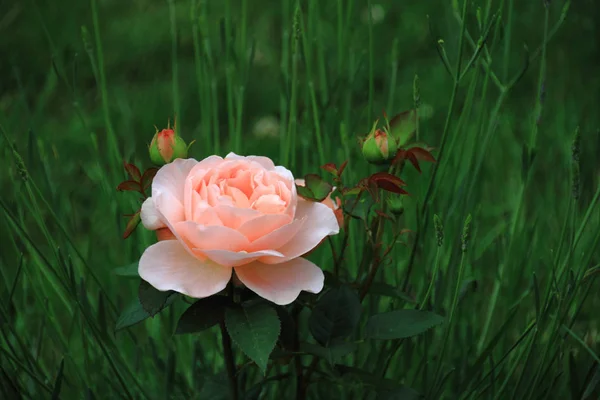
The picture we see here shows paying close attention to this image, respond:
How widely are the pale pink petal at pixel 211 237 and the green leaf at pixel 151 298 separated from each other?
5 centimetres

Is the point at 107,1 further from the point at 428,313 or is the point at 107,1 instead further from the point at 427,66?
the point at 428,313

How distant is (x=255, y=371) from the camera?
0.92m

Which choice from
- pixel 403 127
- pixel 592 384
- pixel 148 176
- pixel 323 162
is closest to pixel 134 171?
pixel 148 176

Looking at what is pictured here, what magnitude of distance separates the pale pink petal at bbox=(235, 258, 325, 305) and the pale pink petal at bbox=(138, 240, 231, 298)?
0.02m

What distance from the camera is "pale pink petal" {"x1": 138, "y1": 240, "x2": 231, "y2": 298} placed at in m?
0.60

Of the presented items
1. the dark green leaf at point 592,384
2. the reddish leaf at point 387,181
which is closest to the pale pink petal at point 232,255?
the reddish leaf at point 387,181

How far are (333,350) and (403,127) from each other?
19cm

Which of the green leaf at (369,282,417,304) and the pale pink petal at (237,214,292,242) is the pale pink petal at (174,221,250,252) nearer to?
the pale pink petal at (237,214,292,242)

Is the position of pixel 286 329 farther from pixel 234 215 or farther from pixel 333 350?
pixel 234 215

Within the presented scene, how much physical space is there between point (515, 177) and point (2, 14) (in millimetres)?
1290

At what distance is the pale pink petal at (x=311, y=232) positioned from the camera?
62 cm

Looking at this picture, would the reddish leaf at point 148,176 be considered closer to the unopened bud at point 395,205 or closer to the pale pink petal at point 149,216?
the pale pink petal at point 149,216

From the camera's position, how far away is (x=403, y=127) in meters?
0.72

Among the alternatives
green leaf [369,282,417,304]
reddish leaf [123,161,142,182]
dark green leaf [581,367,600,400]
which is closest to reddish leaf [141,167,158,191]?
reddish leaf [123,161,142,182]
